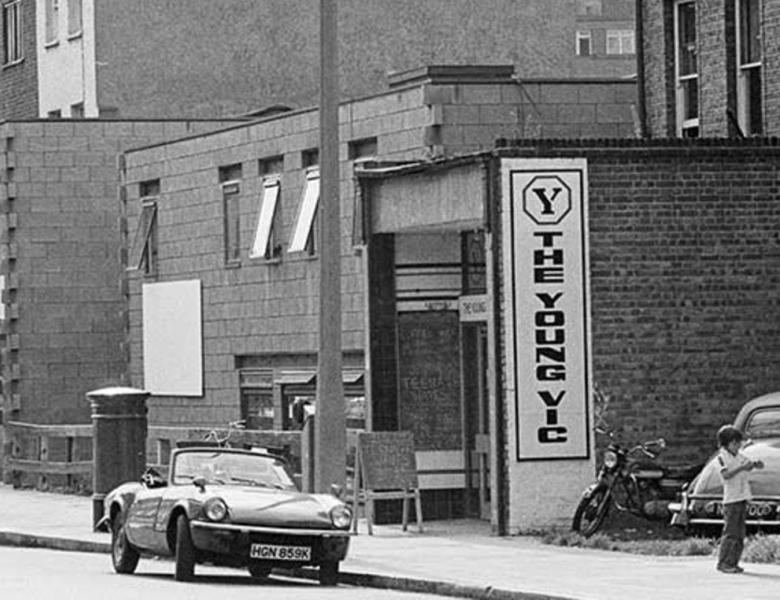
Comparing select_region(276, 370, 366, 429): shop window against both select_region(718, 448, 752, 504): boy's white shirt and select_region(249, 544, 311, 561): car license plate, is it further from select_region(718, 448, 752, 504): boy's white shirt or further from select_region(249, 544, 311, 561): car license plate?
select_region(718, 448, 752, 504): boy's white shirt

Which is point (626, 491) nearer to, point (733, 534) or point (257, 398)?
point (733, 534)

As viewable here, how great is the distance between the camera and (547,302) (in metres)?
26.5

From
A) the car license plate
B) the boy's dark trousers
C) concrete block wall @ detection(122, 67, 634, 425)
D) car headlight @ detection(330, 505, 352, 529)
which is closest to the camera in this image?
the boy's dark trousers

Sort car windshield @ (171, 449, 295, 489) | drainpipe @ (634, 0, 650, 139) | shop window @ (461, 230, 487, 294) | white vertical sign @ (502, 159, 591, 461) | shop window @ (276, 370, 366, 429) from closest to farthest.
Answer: car windshield @ (171, 449, 295, 489)
white vertical sign @ (502, 159, 591, 461)
shop window @ (461, 230, 487, 294)
shop window @ (276, 370, 366, 429)
drainpipe @ (634, 0, 650, 139)

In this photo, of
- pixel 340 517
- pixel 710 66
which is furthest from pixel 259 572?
pixel 710 66

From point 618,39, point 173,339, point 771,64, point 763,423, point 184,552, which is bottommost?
point 184,552

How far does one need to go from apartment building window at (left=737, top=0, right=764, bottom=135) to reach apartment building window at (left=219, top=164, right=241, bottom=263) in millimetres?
8003

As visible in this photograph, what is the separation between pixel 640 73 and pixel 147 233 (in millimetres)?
9546

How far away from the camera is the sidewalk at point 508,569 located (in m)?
19.8

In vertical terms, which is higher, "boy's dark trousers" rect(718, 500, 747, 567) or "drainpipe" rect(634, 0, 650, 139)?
"drainpipe" rect(634, 0, 650, 139)

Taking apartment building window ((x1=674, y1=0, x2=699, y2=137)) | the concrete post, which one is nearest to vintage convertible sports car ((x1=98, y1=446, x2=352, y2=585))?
the concrete post

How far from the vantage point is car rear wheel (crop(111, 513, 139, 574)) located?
24.1 m

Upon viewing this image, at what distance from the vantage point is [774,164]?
27.5m

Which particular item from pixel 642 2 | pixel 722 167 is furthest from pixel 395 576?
pixel 642 2
